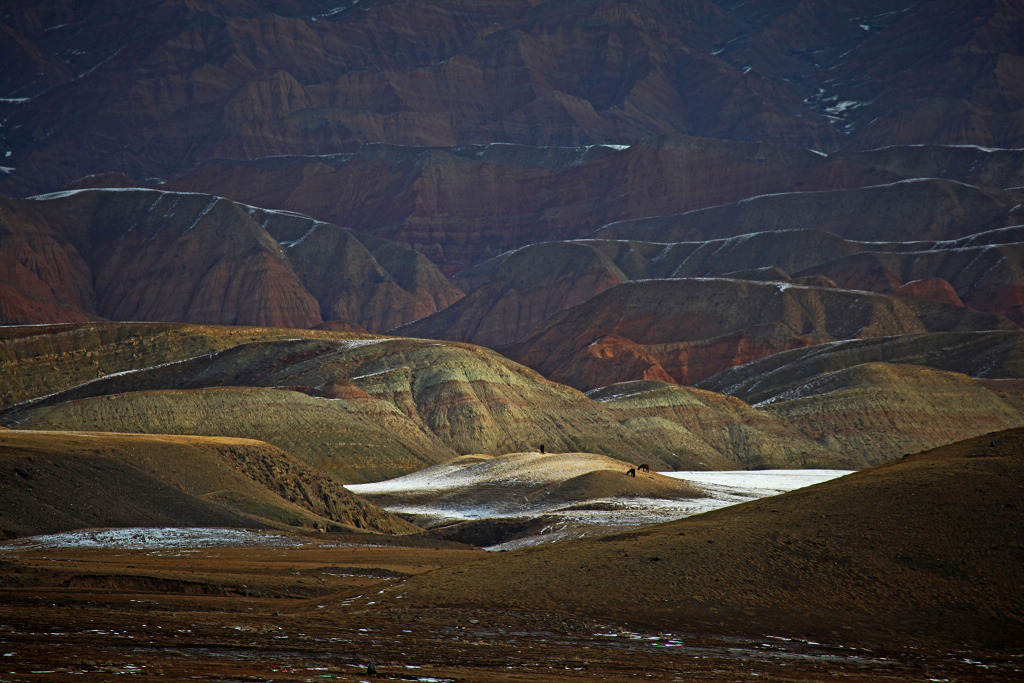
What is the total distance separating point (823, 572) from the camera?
32.6m

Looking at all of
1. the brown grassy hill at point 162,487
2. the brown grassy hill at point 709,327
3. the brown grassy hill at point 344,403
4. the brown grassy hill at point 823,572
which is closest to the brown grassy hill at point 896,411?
the brown grassy hill at point 344,403

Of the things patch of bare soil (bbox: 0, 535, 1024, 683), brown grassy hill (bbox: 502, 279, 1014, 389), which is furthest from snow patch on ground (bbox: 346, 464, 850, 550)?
brown grassy hill (bbox: 502, 279, 1014, 389)

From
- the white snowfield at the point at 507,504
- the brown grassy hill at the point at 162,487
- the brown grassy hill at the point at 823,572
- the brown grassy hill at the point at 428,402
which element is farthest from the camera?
the brown grassy hill at the point at 428,402

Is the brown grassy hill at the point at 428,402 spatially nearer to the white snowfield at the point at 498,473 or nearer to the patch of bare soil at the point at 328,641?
the white snowfield at the point at 498,473

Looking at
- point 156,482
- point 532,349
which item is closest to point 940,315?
point 532,349

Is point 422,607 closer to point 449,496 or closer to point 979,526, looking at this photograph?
point 979,526

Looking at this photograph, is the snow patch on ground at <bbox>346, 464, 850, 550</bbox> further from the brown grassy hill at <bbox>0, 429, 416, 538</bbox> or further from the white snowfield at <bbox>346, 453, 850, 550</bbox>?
the brown grassy hill at <bbox>0, 429, 416, 538</bbox>

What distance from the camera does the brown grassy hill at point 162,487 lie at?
1865 inches

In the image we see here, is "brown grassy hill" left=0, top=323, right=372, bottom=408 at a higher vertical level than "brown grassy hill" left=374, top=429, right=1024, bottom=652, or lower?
higher

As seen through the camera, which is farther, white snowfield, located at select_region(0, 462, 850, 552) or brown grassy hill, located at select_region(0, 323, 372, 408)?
brown grassy hill, located at select_region(0, 323, 372, 408)

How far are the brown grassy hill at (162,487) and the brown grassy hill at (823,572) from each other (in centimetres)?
1938

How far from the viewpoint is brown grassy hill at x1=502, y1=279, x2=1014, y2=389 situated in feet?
585

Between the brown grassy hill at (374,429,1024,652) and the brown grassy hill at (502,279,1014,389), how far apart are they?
136 m

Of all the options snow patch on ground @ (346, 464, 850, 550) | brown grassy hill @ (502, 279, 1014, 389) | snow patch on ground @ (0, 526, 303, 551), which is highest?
brown grassy hill @ (502, 279, 1014, 389)
